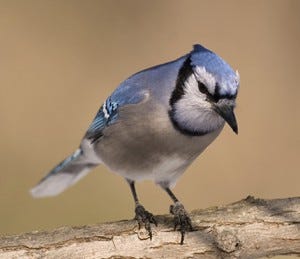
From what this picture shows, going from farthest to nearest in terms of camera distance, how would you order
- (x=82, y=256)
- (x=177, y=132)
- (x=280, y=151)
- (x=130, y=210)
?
(x=280, y=151), (x=130, y=210), (x=177, y=132), (x=82, y=256)

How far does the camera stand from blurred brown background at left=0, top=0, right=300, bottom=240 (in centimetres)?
380

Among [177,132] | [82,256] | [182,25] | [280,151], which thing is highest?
[182,25]

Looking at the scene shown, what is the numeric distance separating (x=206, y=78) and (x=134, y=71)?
1.62 metres

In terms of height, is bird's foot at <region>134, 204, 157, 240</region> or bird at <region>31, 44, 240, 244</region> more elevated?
bird at <region>31, 44, 240, 244</region>

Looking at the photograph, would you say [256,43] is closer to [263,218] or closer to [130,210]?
[130,210]

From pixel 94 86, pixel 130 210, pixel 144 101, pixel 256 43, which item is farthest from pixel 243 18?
pixel 144 101

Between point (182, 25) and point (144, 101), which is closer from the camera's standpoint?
point (144, 101)

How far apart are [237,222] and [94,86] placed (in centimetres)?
178

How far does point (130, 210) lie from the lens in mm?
3617

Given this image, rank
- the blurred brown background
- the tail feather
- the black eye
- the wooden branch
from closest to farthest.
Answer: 1. the wooden branch
2. the black eye
3. the tail feather
4. the blurred brown background

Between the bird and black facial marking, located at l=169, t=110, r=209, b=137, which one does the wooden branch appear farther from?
black facial marking, located at l=169, t=110, r=209, b=137

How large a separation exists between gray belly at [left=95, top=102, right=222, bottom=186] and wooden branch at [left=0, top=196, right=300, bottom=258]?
273 mm

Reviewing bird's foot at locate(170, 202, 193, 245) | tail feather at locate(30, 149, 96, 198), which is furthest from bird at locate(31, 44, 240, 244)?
tail feather at locate(30, 149, 96, 198)

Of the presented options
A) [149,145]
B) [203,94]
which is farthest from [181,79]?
[149,145]
